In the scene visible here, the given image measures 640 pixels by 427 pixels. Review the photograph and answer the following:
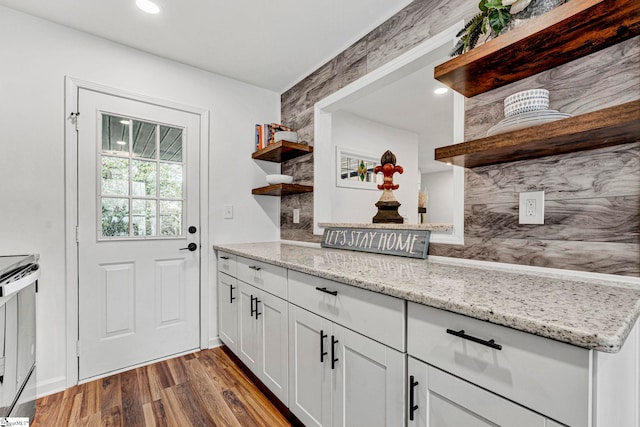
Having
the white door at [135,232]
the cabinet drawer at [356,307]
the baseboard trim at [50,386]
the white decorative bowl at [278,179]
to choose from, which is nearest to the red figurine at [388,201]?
the white decorative bowl at [278,179]

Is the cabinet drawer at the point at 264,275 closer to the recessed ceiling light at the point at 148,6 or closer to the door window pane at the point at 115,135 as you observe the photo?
the door window pane at the point at 115,135

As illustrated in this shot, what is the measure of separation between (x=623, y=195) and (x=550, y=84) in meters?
0.49

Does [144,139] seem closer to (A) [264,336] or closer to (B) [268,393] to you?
(A) [264,336]

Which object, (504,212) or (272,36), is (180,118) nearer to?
(272,36)

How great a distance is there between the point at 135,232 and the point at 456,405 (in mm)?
2229

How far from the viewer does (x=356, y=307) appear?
1.12 m

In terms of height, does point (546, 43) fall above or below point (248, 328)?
above

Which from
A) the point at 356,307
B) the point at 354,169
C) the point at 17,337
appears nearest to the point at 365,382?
the point at 356,307

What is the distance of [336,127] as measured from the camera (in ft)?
11.5

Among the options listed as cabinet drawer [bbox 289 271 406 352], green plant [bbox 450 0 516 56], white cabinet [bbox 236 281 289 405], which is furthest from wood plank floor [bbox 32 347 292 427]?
green plant [bbox 450 0 516 56]

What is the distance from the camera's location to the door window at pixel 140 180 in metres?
2.06

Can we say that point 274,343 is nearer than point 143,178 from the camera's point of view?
Yes

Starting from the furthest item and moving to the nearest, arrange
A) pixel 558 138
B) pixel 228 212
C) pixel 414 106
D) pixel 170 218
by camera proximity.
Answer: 1. pixel 414 106
2. pixel 228 212
3. pixel 170 218
4. pixel 558 138

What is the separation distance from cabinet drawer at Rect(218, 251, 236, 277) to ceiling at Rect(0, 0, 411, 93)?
155cm
